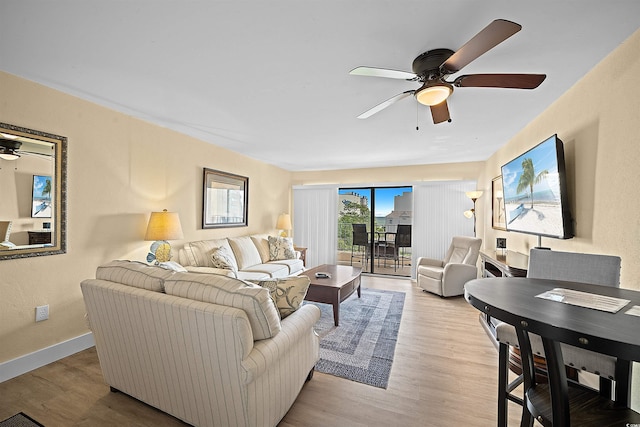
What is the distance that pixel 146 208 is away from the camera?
130 inches

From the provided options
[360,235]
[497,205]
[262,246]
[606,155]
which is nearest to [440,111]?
[606,155]

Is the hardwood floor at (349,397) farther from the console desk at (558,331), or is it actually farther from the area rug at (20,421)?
the console desk at (558,331)

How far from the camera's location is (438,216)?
5.62m

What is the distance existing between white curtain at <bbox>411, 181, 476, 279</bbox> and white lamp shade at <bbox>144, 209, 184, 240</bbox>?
451 centimetres

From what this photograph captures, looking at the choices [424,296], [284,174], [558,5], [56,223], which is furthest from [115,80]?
[424,296]

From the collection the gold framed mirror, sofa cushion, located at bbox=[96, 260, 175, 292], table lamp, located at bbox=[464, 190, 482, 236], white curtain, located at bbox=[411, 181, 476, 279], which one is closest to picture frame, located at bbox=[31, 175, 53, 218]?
the gold framed mirror

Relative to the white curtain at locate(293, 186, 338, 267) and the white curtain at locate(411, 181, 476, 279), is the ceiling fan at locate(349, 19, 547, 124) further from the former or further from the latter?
the white curtain at locate(293, 186, 338, 267)

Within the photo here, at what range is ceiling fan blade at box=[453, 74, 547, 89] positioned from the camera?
1660mm

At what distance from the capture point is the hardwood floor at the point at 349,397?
179 centimetres

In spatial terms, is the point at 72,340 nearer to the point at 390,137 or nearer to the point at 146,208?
the point at 146,208

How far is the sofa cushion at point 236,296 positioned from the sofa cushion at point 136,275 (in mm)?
144

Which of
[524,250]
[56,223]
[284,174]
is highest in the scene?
[284,174]

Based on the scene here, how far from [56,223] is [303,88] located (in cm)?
A: 253

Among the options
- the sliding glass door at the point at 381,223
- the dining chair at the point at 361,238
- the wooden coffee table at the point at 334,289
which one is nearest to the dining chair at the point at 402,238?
the sliding glass door at the point at 381,223
